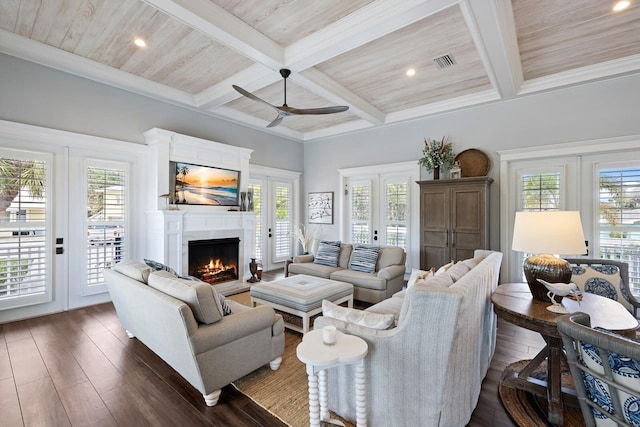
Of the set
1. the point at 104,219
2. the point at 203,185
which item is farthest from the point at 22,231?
the point at 203,185

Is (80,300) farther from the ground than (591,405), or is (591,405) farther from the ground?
(591,405)

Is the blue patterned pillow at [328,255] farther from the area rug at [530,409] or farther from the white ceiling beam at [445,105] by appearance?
the area rug at [530,409]

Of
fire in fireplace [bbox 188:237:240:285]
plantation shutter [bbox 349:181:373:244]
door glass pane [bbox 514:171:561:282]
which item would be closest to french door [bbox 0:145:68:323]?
fire in fireplace [bbox 188:237:240:285]

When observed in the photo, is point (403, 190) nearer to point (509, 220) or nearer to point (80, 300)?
point (509, 220)

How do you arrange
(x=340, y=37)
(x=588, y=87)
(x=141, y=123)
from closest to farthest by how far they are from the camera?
(x=340, y=37) → (x=588, y=87) → (x=141, y=123)

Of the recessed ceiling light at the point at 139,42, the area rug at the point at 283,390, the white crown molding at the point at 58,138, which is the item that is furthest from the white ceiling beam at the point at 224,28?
the area rug at the point at 283,390

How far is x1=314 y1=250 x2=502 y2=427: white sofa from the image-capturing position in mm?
1642

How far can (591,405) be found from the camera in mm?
1333

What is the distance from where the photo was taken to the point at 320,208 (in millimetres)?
7215

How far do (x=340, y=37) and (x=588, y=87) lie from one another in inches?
148

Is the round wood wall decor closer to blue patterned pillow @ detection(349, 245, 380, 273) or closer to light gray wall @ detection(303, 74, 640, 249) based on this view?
light gray wall @ detection(303, 74, 640, 249)

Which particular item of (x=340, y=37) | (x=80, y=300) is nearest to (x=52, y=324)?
(x=80, y=300)

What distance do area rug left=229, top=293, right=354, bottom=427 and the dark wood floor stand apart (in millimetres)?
67

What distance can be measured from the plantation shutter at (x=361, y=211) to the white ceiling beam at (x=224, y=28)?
11.4 feet
